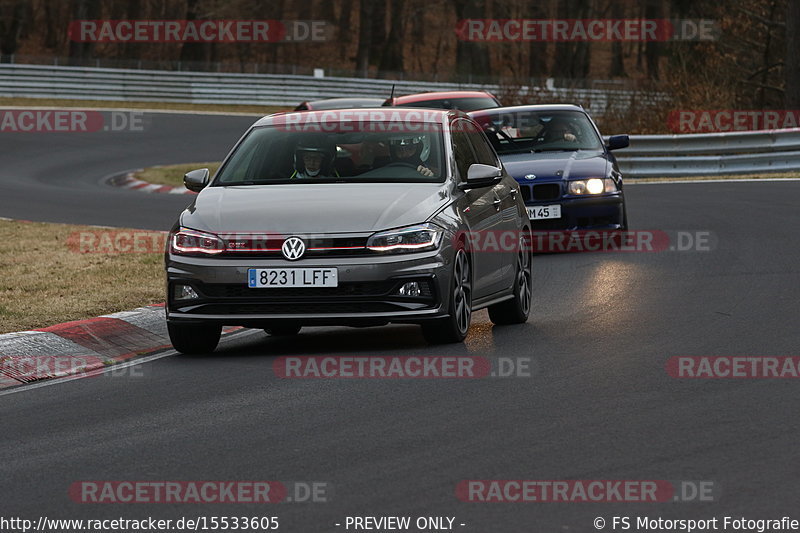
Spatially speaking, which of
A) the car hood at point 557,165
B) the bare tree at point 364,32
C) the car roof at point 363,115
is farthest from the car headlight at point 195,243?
the bare tree at point 364,32

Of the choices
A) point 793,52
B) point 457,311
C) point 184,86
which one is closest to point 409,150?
point 457,311

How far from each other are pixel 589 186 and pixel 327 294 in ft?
26.0

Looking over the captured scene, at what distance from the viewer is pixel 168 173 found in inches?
1248

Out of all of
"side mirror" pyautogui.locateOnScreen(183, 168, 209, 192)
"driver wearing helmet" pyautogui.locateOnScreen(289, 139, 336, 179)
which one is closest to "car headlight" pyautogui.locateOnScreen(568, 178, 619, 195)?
"driver wearing helmet" pyautogui.locateOnScreen(289, 139, 336, 179)

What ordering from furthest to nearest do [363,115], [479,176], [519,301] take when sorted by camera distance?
[519,301] → [363,115] → [479,176]

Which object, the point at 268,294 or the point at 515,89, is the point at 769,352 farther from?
the point at 515,89

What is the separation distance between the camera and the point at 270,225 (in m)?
9.94

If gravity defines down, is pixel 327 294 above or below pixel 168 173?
above

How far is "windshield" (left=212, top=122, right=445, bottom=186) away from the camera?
1089 centimetres

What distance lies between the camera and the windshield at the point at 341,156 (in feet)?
35.7

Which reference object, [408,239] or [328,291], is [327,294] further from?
[408,239]

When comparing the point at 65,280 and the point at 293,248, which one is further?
the point at 65,280

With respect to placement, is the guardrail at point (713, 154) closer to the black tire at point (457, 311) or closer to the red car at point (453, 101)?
the red car at point (453, 101)

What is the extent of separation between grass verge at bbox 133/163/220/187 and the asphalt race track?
17.5 m
